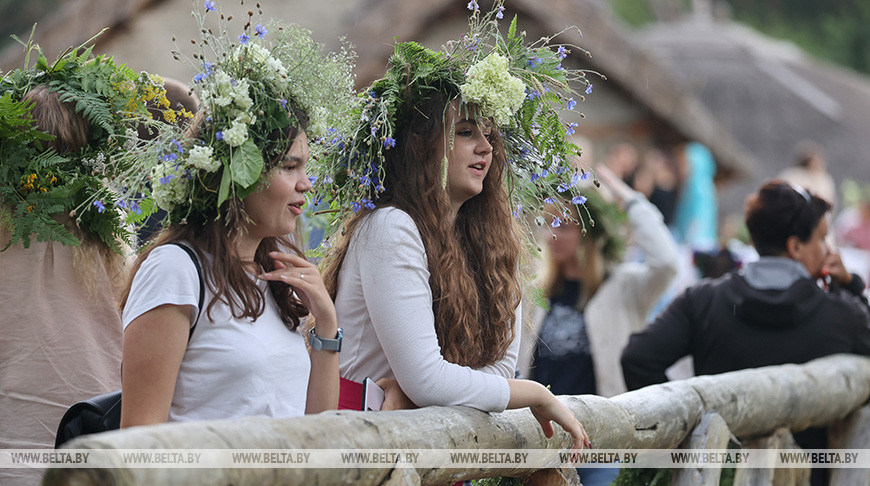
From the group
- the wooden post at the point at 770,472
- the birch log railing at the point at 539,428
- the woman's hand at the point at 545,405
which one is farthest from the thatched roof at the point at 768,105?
the woman's hand at the point at 545,405

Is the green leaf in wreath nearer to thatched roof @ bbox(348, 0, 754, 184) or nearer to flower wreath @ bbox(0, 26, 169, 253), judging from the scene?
flower wreath @ bbox(0, 26, 169, 253)

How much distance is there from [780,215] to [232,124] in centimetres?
303

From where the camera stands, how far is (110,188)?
10.3 ft

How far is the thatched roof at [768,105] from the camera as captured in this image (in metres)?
21.9

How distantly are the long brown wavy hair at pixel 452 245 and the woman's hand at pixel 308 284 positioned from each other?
0.31 meters

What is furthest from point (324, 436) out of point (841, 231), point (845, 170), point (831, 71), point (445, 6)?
point (831, 71)

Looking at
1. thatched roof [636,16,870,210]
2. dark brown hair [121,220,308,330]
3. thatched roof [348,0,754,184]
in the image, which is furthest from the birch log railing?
thatched roof [636,16,870,210]

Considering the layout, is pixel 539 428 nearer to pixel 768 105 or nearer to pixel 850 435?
pixel 850 435

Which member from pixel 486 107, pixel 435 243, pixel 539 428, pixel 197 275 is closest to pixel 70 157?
pixel 197 275

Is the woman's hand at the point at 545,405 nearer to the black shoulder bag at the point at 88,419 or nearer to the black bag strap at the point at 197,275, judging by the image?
the black bag strap at the point at 197,275

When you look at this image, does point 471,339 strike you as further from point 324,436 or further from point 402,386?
point 324,436

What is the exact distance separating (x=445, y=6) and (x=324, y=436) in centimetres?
857

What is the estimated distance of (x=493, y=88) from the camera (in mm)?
3076

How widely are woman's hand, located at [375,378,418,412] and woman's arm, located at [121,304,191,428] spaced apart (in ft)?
2.16
